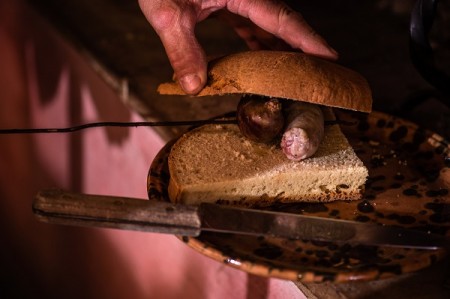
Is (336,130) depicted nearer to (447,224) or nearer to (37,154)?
(447,224)

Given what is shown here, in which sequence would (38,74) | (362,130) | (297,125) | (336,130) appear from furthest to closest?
(38,74) < (362,130) < (336,130) < (297,125)

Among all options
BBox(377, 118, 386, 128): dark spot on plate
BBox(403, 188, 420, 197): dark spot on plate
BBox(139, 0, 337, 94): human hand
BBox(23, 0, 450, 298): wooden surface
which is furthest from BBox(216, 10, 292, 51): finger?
BBox(403, 188, 420, 197): dark spot on plate

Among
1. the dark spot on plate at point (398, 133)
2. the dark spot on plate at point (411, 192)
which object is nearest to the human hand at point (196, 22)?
the dark spot on plate at point (398, 133)

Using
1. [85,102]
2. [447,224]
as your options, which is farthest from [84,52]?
[447,224]

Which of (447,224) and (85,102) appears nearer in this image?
(447,224)

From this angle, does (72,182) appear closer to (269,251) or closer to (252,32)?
(252,32)

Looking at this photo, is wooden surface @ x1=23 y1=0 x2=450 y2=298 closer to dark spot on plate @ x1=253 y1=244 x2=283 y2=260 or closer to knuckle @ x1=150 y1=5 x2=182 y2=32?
knuckle @ x1=150 y1=5 x2=182 y2=32
